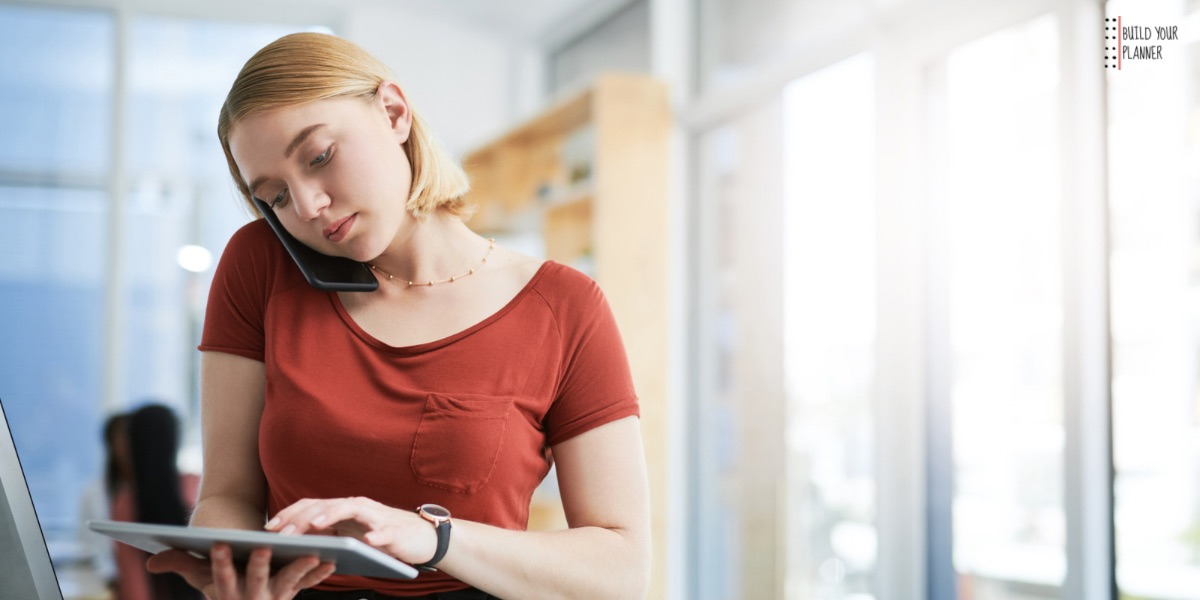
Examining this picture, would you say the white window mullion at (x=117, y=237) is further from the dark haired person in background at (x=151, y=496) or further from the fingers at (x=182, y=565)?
the fingers at (x=182, y=565)

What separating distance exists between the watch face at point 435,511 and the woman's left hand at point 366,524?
0.02 metres

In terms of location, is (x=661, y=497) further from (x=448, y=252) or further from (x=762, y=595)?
(x=448, y=252)

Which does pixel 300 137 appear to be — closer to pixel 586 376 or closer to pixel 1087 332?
pixel 586 376

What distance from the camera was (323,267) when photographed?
48.4 inches

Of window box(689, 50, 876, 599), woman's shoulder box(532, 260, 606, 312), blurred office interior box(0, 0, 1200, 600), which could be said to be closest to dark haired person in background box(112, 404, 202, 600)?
blurred office interior box(0, 0, 1200, 600)

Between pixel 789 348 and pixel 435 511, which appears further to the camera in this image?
pixel 789 348

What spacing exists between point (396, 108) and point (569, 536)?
51cm

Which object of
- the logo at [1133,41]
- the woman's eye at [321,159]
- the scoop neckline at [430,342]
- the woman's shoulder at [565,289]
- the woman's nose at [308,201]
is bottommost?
the scoop neckline at [430,342]

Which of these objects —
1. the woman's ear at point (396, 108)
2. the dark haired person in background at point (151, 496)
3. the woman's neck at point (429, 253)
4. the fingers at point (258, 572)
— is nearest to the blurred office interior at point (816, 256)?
the dark haired person in background at point (151, 496)

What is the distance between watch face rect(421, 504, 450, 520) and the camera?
1.07 metres

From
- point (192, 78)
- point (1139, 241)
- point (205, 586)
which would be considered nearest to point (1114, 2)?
point (1139, 241)

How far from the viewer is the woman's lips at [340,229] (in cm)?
115

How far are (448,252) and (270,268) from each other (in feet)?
0.68

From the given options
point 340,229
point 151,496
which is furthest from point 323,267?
point 151,496
